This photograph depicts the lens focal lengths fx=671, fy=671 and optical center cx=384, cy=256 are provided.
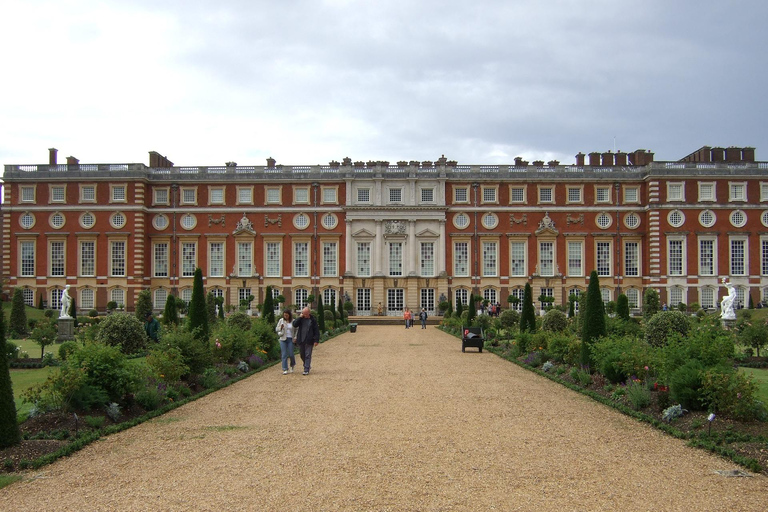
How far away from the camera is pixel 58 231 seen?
42.5 metres

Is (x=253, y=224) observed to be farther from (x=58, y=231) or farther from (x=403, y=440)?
(x=403, y=440)

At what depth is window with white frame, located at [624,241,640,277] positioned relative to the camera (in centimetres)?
4312

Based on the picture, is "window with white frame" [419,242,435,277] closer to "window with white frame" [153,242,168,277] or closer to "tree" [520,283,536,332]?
"window with white frame" [153,242,168,277]

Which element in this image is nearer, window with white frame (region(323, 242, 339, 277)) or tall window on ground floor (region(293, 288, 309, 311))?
tall window on ground floor (region(293, 288, 309, 311))

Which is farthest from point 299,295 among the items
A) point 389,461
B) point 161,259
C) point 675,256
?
point 389,461

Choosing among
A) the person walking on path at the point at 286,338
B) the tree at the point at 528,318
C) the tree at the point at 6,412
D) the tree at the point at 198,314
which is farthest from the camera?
the tree at the point at 528,318

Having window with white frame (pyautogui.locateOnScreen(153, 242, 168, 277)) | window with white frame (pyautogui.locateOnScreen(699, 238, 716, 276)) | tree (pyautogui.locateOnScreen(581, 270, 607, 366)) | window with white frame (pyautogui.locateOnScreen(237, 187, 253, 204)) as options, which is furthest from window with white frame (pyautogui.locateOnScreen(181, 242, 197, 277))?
tree (pyautogui.locateOnScreen(581, 270, 607, 366))

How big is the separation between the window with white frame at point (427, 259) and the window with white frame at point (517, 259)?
5.01 metres

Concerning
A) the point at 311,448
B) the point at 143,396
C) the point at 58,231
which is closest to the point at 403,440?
the point at 311,448

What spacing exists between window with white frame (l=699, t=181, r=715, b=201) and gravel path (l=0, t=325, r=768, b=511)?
115 feet

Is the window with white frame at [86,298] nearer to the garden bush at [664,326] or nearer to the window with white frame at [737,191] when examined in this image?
the garden bush at [664,326]

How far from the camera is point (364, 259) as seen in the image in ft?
143

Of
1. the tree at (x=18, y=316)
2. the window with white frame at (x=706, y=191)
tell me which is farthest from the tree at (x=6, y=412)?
the window with white frame at (x=706, y=191)

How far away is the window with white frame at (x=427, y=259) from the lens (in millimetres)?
43469
